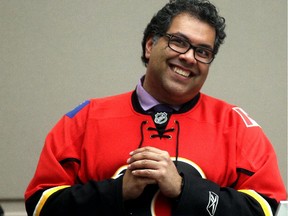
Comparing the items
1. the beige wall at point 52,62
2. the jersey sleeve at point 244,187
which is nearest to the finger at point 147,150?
the jersey sleeve at point 244,187

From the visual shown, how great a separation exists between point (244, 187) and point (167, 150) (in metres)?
0.26

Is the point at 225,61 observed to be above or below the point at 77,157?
above

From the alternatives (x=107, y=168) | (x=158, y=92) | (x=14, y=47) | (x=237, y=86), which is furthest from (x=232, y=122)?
(x=14, y=47)

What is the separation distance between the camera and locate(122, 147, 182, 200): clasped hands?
1412 mm

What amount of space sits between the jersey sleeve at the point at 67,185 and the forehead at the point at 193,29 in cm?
40

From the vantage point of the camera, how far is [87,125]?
165cm

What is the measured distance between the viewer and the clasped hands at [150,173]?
1412 millimetres

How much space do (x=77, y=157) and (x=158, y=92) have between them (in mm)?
343

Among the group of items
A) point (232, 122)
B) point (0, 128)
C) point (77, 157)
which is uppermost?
point (232, 122)

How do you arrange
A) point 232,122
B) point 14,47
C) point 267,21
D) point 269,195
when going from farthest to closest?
1. point 267,21
2. point 14,47
3. point 232,122
4. point 269,195

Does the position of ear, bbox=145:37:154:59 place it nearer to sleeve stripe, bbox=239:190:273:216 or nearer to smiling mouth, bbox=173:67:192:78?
smiling mouth, bbox=173:67:192:78

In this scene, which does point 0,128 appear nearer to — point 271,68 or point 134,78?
point 134,78

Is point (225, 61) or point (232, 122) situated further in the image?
Result: point (225, 61)

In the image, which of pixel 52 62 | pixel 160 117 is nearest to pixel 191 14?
pixel 160 117
